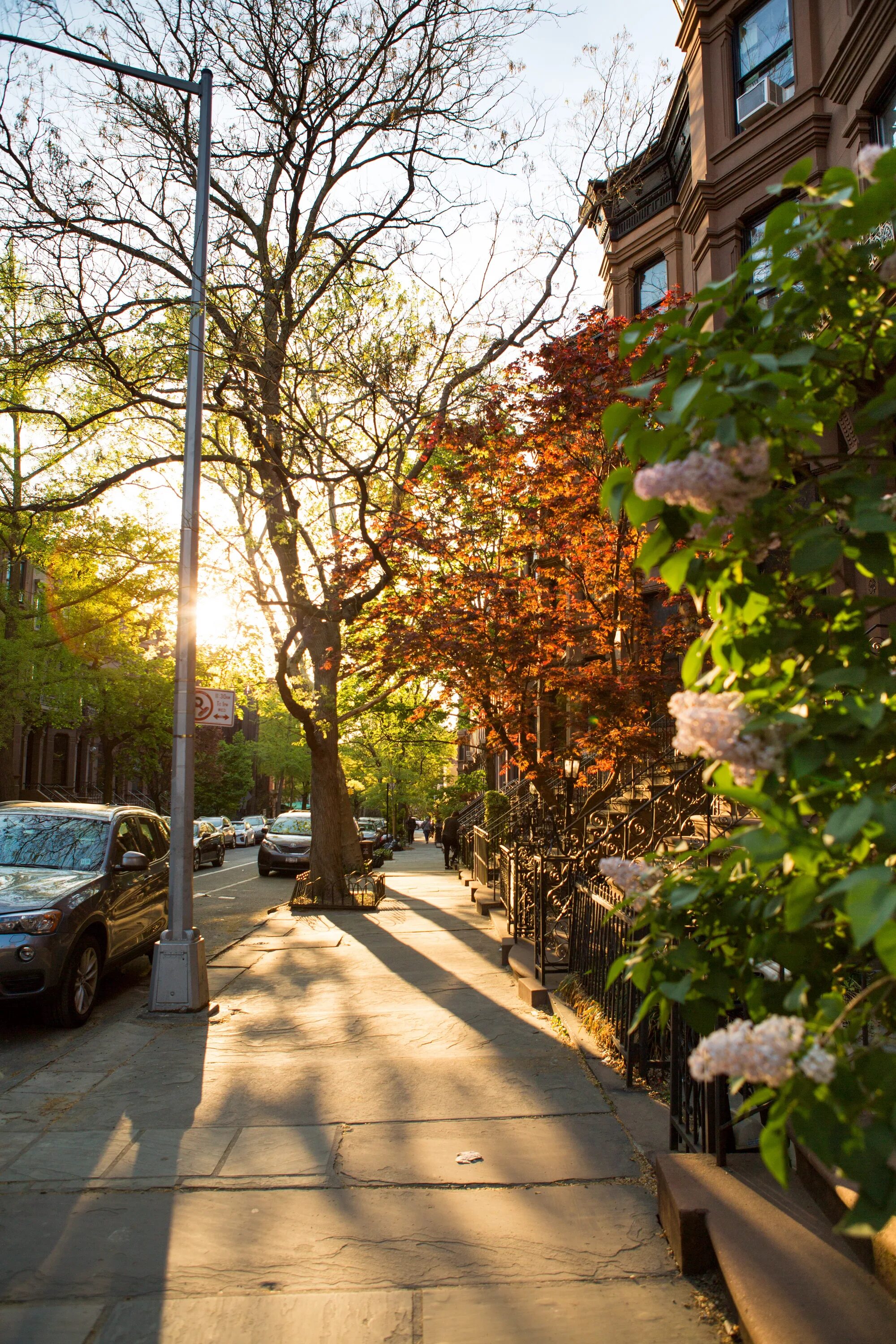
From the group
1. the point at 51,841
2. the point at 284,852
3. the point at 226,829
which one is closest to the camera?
the point at 51,841

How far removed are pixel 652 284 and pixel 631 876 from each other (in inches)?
766

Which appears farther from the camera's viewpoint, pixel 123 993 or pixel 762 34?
pixel 762 34

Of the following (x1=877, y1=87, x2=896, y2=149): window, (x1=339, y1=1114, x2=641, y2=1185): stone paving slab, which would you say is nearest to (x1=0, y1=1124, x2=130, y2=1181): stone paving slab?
(x1=339, y1=1114, x2=641, y2=1185): stone paving slab

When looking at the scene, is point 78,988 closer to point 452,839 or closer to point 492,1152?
point 492,1152

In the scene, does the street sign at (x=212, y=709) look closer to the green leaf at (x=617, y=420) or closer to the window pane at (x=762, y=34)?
the green leaf at (x=617, y=420)

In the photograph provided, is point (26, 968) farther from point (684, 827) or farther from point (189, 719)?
point (684, 827)

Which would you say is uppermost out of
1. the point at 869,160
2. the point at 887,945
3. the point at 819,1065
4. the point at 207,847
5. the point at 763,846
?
the point at 869,160

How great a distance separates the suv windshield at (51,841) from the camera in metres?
8.91

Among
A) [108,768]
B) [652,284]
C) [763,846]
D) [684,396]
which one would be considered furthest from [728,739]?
[108,768]

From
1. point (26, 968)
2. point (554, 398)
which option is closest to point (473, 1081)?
point (26, 968)

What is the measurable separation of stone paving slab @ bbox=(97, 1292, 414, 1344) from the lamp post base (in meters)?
4.89

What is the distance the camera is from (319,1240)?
13.6 ft

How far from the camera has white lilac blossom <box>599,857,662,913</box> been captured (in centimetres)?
252

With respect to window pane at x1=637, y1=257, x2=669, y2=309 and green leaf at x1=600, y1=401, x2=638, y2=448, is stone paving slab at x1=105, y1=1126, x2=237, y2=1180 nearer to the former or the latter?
green leaf at x1=600, y1=401, x2=638, y2=448
